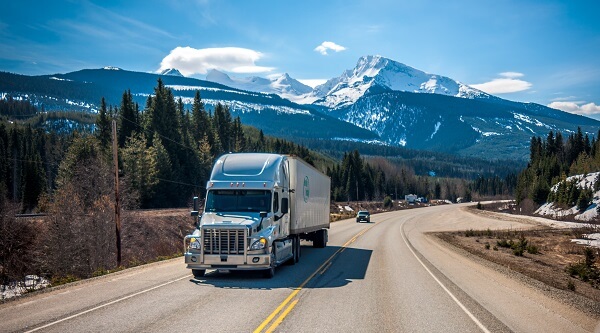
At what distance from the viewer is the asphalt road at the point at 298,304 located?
10680 millimetres

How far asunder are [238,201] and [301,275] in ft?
11.3

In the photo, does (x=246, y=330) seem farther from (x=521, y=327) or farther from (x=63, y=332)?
(x=521, y=327)

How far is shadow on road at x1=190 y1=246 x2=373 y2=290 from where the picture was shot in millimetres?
16250

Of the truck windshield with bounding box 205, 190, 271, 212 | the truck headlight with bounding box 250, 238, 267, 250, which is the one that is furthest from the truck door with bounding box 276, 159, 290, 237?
the truck headlight with bounding box 250, 238, 267, 250

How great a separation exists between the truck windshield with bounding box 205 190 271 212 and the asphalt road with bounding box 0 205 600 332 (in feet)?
7.68

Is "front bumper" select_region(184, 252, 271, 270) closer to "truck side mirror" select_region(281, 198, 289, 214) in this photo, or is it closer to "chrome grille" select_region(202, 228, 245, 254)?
"chrome grille" select_region(202, 228, 245, 254)

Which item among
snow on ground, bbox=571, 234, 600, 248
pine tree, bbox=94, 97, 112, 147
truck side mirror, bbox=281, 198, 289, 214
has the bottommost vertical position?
snow on ground, bbox=571, 234, 600, 248

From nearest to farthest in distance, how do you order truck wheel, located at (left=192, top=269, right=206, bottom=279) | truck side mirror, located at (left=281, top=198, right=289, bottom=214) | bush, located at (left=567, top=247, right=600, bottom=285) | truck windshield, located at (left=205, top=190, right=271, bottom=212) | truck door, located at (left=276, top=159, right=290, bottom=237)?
truck wheel, located at (left=192, top=269, right=206, bottom=279), truck windshield, located at (left=205, top=190, right=271, bottom=212), truck side mirror, located at (left=281, top=198, right=289, bottom=214), truck door, located at (left=276, top=159, right=290, bottom=237), bush, located at (left=567, top=247, right=600, bottom=285)

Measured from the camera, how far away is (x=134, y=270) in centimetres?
2111

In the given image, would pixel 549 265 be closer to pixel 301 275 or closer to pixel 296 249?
pixel 296 249

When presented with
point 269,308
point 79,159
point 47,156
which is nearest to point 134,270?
point 269,308

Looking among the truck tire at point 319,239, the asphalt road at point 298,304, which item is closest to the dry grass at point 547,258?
the asphalt road at point 298,304

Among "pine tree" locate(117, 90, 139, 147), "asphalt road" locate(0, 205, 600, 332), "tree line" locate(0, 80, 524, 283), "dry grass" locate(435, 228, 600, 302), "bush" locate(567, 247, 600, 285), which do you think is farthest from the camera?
"pine tree" locate(117, 90, 139, 147)

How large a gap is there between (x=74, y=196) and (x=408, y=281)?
28.4m
